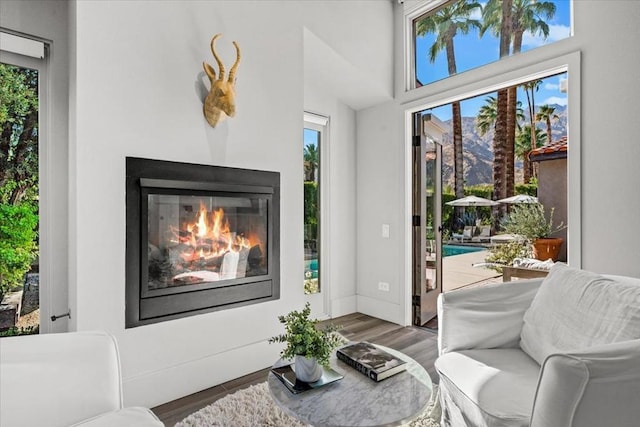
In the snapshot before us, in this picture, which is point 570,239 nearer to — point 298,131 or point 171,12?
point 298,131

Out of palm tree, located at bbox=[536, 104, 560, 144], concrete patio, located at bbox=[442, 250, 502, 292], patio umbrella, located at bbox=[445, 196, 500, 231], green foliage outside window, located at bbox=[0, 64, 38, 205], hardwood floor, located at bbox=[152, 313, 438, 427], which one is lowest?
hardwood floor, located at bbox=[152, 313, 438, 427]

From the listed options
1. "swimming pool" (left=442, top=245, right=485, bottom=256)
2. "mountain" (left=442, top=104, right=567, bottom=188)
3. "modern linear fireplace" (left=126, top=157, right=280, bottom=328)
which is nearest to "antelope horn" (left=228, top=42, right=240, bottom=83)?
"modern linear fireplace" (left=126, top=157, right=280, bottom=328)

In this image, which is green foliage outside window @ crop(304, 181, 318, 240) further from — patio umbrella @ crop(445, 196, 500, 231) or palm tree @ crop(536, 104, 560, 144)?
palm tree @ crop(536, 104, 560, 144)

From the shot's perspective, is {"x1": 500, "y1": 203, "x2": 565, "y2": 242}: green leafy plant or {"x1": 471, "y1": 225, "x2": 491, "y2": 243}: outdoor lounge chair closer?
{"x1": 500, "y1": 203, "x2": 565, "y2": 242}: green leafy plant

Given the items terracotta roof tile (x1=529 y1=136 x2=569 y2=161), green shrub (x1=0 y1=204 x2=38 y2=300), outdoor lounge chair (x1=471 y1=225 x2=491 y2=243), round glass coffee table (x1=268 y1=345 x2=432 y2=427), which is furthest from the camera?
outdoor lounge chair (x1=471 y1=225 x2=491 y2=243)

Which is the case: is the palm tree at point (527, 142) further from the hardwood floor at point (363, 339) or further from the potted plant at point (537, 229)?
the hardwood floor at point (363, 339)

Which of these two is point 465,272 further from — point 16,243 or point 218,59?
point 16,243

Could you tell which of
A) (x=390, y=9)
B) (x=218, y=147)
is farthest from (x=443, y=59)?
(x=218, y=147)

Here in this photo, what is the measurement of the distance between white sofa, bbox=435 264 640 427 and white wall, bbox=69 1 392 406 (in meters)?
1.44

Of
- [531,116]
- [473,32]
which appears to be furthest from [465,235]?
→ [473,32]

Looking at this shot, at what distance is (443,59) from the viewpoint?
11.3 ft

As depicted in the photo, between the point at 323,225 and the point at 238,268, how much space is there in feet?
4.91

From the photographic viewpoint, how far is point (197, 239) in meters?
2.35

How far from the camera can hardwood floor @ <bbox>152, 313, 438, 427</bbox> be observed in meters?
2.09
